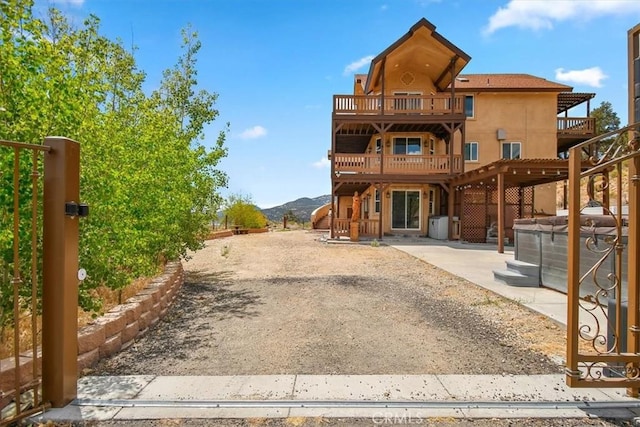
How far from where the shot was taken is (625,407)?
2371 mm

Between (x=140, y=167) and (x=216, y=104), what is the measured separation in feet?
18.6

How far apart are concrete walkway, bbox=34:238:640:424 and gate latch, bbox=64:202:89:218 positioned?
1357 mm

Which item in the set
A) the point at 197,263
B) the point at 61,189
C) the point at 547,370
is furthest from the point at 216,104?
the point at 547,370

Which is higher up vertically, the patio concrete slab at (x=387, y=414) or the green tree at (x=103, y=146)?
the green tree at (x=103, y=146)

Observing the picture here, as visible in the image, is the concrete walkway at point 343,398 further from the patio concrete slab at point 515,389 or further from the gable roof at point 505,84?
the gable roof at point 505,84

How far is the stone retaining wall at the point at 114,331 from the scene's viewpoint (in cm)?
237

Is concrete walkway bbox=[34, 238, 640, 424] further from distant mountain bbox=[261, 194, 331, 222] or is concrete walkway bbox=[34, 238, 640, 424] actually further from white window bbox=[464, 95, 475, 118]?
distant mountain bbox=[261, 194, 331, 222]

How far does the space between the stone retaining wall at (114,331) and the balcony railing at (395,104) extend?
13376mm

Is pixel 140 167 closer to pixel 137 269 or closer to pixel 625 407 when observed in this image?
pixel 137 269

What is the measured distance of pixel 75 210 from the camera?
2.39 meters

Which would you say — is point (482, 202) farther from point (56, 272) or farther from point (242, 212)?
point (56, 272)

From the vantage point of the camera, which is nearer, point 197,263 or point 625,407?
point 625,407

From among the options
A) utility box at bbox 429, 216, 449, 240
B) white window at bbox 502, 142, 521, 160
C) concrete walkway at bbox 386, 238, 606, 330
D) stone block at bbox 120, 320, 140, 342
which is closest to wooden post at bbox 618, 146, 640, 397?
concrete walkway at bbox 386, 238, 606, 330

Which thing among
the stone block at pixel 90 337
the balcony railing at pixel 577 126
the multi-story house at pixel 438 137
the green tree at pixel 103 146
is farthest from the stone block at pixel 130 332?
the balcony railing at pixel 577 126
